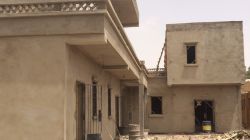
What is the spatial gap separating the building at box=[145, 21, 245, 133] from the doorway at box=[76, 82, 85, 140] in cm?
1449

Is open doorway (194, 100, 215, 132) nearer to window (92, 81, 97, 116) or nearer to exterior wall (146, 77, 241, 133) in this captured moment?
exterior wall (146, 77, 241, 133)

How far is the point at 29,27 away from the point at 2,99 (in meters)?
1.83

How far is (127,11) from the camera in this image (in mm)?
21359

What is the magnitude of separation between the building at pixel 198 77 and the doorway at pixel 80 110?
14.5 m

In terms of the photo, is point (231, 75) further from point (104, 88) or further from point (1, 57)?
point (1, 57)

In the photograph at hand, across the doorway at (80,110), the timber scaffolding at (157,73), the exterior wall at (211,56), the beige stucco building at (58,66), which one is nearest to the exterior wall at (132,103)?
the timber scaffolding at (157,73)

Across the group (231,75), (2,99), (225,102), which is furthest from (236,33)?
(2,99)

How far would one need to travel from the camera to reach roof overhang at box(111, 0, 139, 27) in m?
19.8

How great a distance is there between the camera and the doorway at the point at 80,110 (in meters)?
11.4

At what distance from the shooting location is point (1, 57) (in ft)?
31.8

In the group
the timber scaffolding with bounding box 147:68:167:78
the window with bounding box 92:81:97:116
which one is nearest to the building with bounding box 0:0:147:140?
the window with bounding box 92:81:97:116

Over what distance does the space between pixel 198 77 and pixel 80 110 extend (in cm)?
1532

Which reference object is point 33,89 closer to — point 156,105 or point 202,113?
point 156,105

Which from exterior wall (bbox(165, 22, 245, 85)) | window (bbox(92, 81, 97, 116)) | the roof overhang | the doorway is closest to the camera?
the doorway
